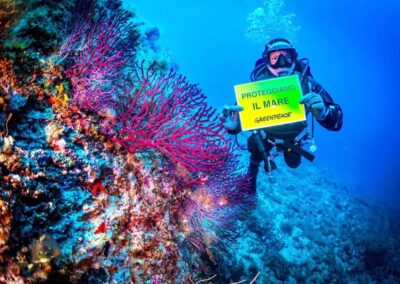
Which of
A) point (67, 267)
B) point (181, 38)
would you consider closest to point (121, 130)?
point (67, 267)

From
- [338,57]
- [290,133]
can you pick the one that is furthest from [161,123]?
[338,57]

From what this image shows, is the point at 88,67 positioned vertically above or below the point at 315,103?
below

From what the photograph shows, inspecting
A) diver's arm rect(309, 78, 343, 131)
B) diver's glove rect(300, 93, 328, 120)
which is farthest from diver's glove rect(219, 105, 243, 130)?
diver's arm rect(309, 78, 343, 131)

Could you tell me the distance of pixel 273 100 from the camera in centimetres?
432

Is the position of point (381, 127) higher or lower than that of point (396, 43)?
lower

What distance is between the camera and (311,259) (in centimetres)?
643

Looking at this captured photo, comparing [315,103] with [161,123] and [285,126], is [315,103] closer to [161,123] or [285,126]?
[285,126]

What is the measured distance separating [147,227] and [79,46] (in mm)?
1869

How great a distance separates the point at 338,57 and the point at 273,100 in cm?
15150

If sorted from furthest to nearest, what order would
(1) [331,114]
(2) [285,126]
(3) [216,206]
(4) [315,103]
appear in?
(2) [285,126], (1) [331,114], (4) [315,103], (3) [216,206]

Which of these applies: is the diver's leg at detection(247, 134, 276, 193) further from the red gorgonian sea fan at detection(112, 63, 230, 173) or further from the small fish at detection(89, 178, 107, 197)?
the small fish at detection(89, 178, 107, 197)

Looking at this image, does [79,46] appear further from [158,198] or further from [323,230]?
[323,230]

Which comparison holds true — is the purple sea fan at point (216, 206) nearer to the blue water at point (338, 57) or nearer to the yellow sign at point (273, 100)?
the yellow sign at point (273, 100)

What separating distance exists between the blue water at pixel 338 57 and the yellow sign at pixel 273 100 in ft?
78.2
